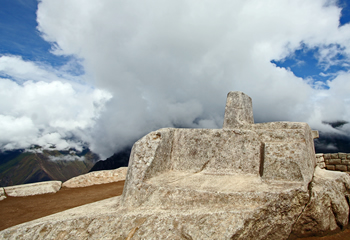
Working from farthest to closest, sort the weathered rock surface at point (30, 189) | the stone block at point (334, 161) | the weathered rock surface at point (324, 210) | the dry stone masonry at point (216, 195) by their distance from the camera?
1. the stone block at point (334, 161)
2. the weathered rock surface at point (30, 189)
3. the weathered rock surface at point (324, 210)
4. the dry stone masonry at point (216, 195)

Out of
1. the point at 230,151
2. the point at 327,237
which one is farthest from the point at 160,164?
the point at 327,237

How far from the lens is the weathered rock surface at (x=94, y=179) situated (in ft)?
32.0

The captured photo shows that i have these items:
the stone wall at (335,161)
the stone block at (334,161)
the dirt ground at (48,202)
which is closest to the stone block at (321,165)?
the stone wall at (335,161)

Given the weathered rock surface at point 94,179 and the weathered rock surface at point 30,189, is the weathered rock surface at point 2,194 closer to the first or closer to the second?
the weathered rock surface at point 30,189

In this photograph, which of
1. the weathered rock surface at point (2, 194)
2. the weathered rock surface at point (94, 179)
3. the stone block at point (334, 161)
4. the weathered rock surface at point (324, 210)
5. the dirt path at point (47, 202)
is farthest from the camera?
the weathered rock surface at point (94, 179)

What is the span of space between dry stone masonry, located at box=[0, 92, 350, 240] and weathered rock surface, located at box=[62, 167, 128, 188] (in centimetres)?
712

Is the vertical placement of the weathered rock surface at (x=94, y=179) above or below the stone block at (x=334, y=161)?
below

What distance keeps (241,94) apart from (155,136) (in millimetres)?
2237

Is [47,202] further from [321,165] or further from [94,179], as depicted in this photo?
[321,165]

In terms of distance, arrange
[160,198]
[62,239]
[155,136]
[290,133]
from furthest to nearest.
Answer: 1. [155,136]
2. [290,133]
3. [160,198]
4. [62,239]

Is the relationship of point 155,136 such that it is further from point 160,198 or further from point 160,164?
point 160,198

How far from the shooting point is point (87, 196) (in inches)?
320

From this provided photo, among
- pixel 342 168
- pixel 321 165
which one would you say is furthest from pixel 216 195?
pixel 342 168

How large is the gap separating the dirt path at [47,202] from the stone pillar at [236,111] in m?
5.47
